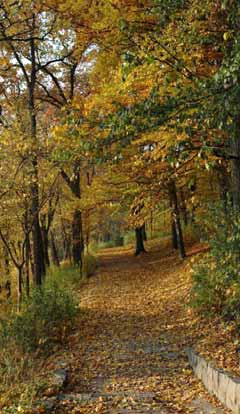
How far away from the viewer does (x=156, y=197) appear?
41.4ft

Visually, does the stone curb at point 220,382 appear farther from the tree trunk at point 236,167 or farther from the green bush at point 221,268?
the tree trunk at point 236,167

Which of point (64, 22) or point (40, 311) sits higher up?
point (64, 22)

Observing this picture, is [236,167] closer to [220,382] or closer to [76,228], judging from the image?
[220,382]

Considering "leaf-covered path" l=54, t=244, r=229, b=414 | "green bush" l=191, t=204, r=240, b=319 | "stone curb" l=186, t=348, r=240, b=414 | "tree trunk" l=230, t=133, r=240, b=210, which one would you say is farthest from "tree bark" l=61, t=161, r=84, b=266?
"stone curb" l=186, t=348, r=240, b=414

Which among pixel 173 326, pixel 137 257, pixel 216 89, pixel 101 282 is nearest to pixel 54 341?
pixel 173 326

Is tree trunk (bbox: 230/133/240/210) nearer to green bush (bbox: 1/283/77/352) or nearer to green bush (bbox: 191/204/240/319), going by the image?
green bush (bbox: 191/204/240/319)

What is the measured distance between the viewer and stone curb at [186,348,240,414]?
164 inches

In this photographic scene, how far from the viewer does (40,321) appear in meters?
7.50

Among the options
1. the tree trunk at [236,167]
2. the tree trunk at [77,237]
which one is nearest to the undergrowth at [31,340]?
the tree trunk at [236,167]

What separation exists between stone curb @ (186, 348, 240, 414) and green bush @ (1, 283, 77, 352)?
8.29 ft

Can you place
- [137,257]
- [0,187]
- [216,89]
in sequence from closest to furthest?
[216,89], [0,187], [137,257]

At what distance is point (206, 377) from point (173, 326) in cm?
303

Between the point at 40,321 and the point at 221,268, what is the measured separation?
128 inches

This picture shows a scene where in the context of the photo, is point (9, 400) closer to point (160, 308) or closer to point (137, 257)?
point (160, 308)
